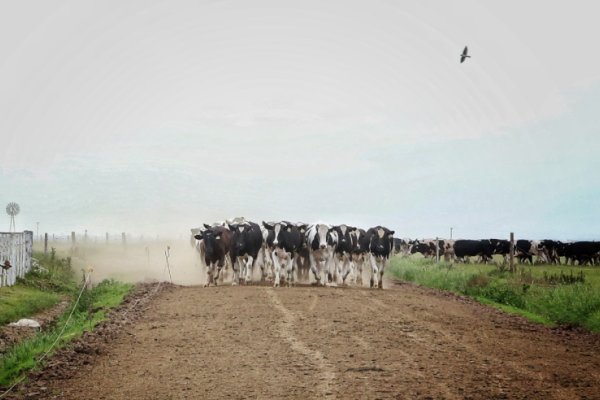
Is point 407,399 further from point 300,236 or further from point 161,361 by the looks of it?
point 300,236

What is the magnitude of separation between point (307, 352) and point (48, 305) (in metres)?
17.0

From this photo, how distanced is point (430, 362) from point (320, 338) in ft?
10.0

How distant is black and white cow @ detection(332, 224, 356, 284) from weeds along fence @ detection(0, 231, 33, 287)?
44.0 ft

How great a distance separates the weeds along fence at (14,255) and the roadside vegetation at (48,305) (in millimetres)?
419

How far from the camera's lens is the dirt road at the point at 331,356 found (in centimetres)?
1085

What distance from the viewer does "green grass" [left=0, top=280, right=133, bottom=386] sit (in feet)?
46.2

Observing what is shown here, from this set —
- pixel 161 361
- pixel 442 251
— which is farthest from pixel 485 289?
pixel 442 251

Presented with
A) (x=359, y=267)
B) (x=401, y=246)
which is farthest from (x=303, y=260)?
(x=401, y=246)

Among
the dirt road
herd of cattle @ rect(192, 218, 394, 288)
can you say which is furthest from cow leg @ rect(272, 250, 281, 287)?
the dirt road

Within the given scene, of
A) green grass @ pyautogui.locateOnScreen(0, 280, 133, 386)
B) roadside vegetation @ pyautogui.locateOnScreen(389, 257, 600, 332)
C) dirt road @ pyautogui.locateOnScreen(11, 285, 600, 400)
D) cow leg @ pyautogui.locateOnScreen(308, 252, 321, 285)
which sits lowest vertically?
green grass @ pyautogui.locateOnScreen(0, 280, 133, 386)

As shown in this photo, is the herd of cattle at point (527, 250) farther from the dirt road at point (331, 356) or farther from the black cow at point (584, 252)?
the dirt road at point (331, 356)

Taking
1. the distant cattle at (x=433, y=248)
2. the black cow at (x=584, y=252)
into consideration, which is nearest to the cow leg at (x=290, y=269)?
the distant cattle at (x=433, y=248)

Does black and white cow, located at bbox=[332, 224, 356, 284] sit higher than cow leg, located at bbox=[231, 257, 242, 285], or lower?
higher

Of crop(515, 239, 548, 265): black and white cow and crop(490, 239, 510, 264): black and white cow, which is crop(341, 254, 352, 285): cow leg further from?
crop(490, 239, 510, 264): black and white cow
